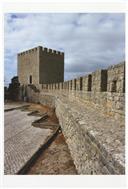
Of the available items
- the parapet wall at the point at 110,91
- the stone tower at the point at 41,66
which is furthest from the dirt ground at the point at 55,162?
the stone tower at the point at 41,66

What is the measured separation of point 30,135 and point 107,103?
105 inches

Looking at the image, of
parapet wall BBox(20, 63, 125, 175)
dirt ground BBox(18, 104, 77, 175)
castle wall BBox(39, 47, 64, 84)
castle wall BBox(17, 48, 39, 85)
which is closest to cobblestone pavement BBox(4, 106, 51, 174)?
dirt ground BBox(18, 104, 77, 175)

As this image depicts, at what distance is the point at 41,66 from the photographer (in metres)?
18.9

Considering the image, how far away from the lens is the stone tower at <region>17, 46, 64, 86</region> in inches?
746

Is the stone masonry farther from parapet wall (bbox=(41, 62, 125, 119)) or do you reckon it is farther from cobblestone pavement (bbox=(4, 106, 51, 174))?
cobblestone pavement (bbox=(4, 106, 51, 174))

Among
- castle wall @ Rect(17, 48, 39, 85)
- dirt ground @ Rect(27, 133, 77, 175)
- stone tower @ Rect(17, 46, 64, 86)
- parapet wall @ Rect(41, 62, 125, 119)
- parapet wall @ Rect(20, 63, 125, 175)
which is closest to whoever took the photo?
parapet wall @ Rect(20, 63, 125, 175)

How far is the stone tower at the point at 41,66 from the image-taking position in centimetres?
1894

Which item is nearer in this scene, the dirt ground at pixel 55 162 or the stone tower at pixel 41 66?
the dirt ground at pixel 55 162

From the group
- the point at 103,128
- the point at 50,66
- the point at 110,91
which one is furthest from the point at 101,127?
the point at 50,66

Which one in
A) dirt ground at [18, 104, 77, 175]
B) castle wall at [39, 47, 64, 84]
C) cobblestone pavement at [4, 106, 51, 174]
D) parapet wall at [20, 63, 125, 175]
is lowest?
dirt ground at [18, 104, 77, 175]

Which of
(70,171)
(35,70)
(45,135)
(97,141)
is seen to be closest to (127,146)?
(97,141)

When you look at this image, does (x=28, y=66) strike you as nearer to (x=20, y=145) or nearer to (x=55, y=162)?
(x=20, y=145)

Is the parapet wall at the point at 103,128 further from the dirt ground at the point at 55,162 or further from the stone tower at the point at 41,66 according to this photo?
the stone tower at the point at 41,66
